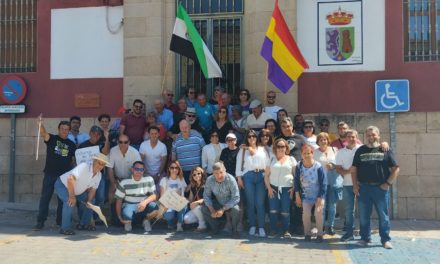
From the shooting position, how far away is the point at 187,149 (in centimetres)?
807

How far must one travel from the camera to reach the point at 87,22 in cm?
A: 1026

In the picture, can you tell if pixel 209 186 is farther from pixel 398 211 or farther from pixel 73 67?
pixel 73 67

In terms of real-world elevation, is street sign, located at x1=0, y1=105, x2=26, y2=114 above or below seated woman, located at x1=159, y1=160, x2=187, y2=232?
above

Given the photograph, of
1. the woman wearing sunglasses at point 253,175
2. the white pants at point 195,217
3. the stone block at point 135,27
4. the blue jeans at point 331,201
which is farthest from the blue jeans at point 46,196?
the blue jeans at point 331,201

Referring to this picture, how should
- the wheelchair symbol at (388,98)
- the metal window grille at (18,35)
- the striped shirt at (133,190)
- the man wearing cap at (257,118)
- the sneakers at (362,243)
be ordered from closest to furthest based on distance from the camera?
1. the sneakers at (362,243)
2. the striped shirt at (133,190)
3. the man wearing cap at (257,118)
4. the wheelchair symbol at (388,98)
5. the metal window grille at (18,35)

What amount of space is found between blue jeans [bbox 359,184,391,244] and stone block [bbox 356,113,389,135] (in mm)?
2422

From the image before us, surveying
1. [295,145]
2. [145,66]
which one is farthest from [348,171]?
[145,66]

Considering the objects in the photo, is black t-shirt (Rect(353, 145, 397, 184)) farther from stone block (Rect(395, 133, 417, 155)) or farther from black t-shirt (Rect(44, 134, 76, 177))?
black t-shirt (Rect(44, 134, 76, 177))

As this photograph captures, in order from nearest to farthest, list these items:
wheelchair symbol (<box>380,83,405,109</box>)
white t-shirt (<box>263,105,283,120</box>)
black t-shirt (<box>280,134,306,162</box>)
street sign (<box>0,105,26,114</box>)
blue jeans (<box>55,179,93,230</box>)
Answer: blue jeans (<box>55,179,93,230</box>) → black t-shirt (<box>280,134,306,162</box>) → white t-shirt (<box>263,105,283,120</box>) → wheelchair symbol (<box>380,83,405,109</box>) → street sign (<box>0,105,26,114</box>)

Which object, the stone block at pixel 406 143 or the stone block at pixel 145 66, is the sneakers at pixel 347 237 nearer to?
the stone block at pixel 406 143

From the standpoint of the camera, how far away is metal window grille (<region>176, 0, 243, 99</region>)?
10.0 m

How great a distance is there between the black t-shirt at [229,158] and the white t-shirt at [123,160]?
1476 millimetres

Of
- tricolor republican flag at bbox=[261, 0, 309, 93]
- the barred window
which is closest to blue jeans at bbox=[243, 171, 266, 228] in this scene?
tricolor republican flag at bbox=[261, 0, 309, 93]

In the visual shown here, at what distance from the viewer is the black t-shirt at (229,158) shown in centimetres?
780
